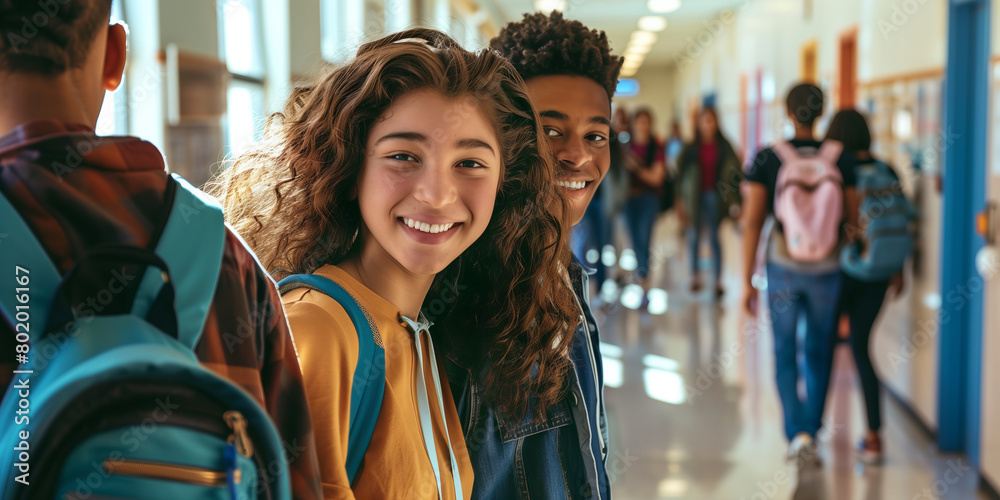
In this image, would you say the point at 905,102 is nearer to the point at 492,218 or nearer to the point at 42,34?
the point at 492,218

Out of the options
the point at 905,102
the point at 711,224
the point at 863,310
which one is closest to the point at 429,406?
the point at 863,310

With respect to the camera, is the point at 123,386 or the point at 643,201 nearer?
the point at 123,386

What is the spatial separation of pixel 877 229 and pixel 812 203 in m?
0.31

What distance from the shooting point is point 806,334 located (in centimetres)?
352

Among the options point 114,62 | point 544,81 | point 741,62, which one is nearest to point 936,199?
point 544,81

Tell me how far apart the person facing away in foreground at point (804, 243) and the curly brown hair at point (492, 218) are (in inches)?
91.8

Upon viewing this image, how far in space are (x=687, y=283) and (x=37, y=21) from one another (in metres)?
8.28

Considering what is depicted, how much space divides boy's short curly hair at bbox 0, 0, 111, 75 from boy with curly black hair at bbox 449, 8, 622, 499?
743 millimetres

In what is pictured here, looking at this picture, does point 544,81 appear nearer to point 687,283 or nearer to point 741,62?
point 687,283

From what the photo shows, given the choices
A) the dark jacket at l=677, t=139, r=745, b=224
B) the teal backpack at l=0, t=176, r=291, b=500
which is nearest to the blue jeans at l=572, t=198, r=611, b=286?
the dark jacket at l=677, t=139, r=745, b=224

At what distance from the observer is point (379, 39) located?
1109mm

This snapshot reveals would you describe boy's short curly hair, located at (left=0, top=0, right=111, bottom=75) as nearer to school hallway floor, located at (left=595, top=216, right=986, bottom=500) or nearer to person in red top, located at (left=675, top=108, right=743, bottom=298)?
Result: school hallway floor, located at (left=595, top=216, right=986, bottom=500)

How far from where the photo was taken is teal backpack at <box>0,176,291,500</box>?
A: 0.52m

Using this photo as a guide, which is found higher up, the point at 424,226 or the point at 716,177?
the point at 716,177
